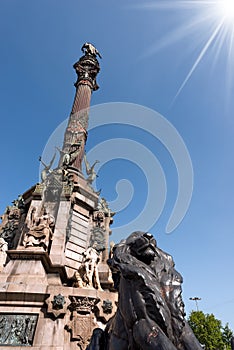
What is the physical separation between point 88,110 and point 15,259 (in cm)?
1253

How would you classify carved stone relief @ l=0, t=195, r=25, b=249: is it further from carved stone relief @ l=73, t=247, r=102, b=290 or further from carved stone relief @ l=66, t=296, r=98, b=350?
carved stone relief @ l=66, t=296, r=98, b=350

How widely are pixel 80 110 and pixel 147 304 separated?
57.9ft

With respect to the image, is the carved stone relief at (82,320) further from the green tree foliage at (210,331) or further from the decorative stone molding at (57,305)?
the green tree foliage at (210,331)

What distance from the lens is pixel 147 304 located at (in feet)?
8.42

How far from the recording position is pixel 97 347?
309cm

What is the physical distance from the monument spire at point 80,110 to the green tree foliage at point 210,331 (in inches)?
1020

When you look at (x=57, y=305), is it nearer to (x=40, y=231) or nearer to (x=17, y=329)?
(x=17, y=329)

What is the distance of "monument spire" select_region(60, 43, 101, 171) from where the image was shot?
1598 cm

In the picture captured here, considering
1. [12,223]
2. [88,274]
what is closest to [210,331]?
[12,223]

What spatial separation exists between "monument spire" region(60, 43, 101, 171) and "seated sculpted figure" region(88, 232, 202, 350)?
11986 mm

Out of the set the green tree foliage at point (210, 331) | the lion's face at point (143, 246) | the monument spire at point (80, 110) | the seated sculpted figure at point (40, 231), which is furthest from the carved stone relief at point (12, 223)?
the green tree foliage at point (210, 331)

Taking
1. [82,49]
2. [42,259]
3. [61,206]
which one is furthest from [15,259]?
[82,49]

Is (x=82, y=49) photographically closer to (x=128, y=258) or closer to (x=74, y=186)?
(x=74, y=186)

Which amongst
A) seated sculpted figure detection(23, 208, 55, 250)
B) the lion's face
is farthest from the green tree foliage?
the lion's face
